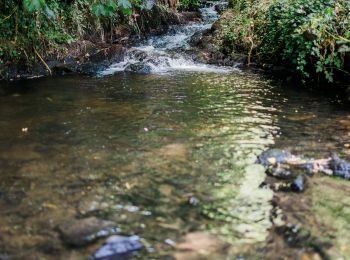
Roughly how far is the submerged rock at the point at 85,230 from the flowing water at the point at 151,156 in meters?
0.07

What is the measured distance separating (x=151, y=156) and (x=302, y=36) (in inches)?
192

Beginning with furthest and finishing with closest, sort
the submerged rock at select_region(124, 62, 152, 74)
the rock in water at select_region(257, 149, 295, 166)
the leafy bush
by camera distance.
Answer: the submerged rock at select_region(124, 62, 152, 74)
the leafy bush
the rock in water at select_region(257, 149, 295, 166)

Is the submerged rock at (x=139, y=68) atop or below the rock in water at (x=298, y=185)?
atop

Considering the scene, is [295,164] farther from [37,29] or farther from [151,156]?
[37,29]

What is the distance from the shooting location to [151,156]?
436cm

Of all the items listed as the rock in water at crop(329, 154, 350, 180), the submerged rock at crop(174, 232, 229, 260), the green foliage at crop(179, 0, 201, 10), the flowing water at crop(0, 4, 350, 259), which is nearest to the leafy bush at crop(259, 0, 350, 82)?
the flowing water at crop(0, 4, 350, 259)

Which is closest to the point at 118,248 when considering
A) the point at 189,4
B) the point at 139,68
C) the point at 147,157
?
the point at 147,157

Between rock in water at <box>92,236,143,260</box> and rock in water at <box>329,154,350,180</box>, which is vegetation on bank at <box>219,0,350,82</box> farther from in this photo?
rock in water at <box>92,236,143,260</box>

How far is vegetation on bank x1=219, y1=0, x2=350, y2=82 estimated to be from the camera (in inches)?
293

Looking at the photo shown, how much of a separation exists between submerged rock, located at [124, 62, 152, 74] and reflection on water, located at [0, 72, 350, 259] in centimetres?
241

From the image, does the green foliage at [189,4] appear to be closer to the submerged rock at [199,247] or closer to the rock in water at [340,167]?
the rock in water at [340,167]

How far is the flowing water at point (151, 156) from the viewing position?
3.02 m

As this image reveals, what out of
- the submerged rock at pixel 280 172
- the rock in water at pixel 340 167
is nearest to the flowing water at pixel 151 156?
the submerged rock at pixel 280 172

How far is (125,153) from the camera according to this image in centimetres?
444
